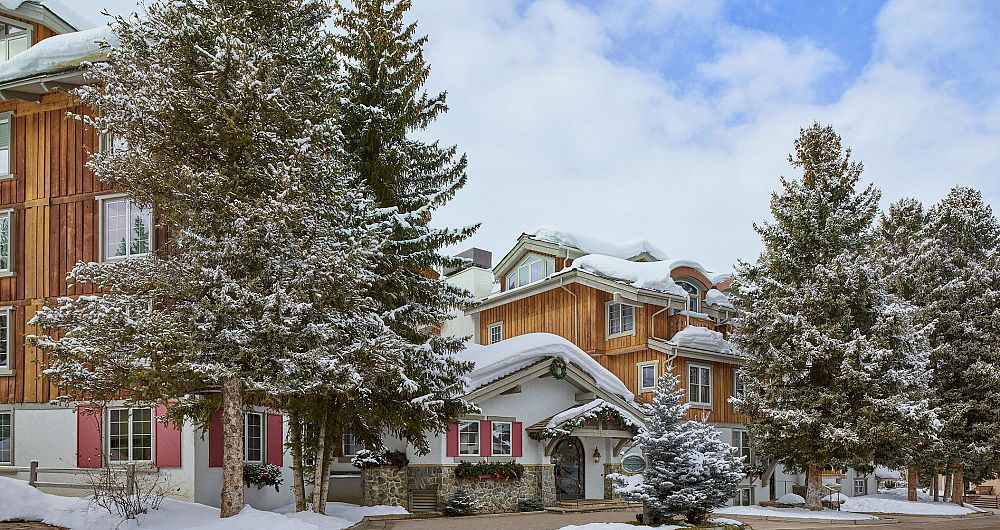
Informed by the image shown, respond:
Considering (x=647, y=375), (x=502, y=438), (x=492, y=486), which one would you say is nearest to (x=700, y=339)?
(x=647, y=375)

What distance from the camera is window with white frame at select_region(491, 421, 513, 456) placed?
86.8 ft

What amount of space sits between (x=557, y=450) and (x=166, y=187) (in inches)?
644

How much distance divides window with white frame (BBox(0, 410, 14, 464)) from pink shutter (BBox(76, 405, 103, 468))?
6.97 ft

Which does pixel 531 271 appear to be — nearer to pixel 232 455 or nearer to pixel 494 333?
pixel 494 333

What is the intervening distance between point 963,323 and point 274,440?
2316 centimetres

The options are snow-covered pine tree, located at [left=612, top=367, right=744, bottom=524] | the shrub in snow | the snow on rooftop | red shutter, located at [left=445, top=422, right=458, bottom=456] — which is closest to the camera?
snow-covered pine tree, located at [left=612, top=367, right=744, bottom=524]

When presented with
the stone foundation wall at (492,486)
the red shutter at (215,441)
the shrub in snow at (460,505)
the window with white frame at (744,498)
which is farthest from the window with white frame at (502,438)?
the window with white frame at (744,498)

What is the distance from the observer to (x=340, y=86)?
2005cm

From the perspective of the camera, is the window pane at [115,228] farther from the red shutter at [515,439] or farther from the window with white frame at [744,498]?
the window with white frame at [744,498]

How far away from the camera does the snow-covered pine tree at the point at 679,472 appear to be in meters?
17.6

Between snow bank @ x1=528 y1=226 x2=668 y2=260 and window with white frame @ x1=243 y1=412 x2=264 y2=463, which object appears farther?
snow bank @ x1=528 y1=226 x2=668 y2=260

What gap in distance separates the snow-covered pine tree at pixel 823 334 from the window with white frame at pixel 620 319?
7057mm

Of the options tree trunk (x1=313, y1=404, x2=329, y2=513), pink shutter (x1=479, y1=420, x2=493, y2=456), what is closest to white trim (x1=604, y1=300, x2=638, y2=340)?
pink shutter (x1=479, y1=420, x2=493, y2=456)

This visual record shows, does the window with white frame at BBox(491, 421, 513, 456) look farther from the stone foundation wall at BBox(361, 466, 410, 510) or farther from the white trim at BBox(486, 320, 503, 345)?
the white trim at BBox(486, 320, 503, 345)
